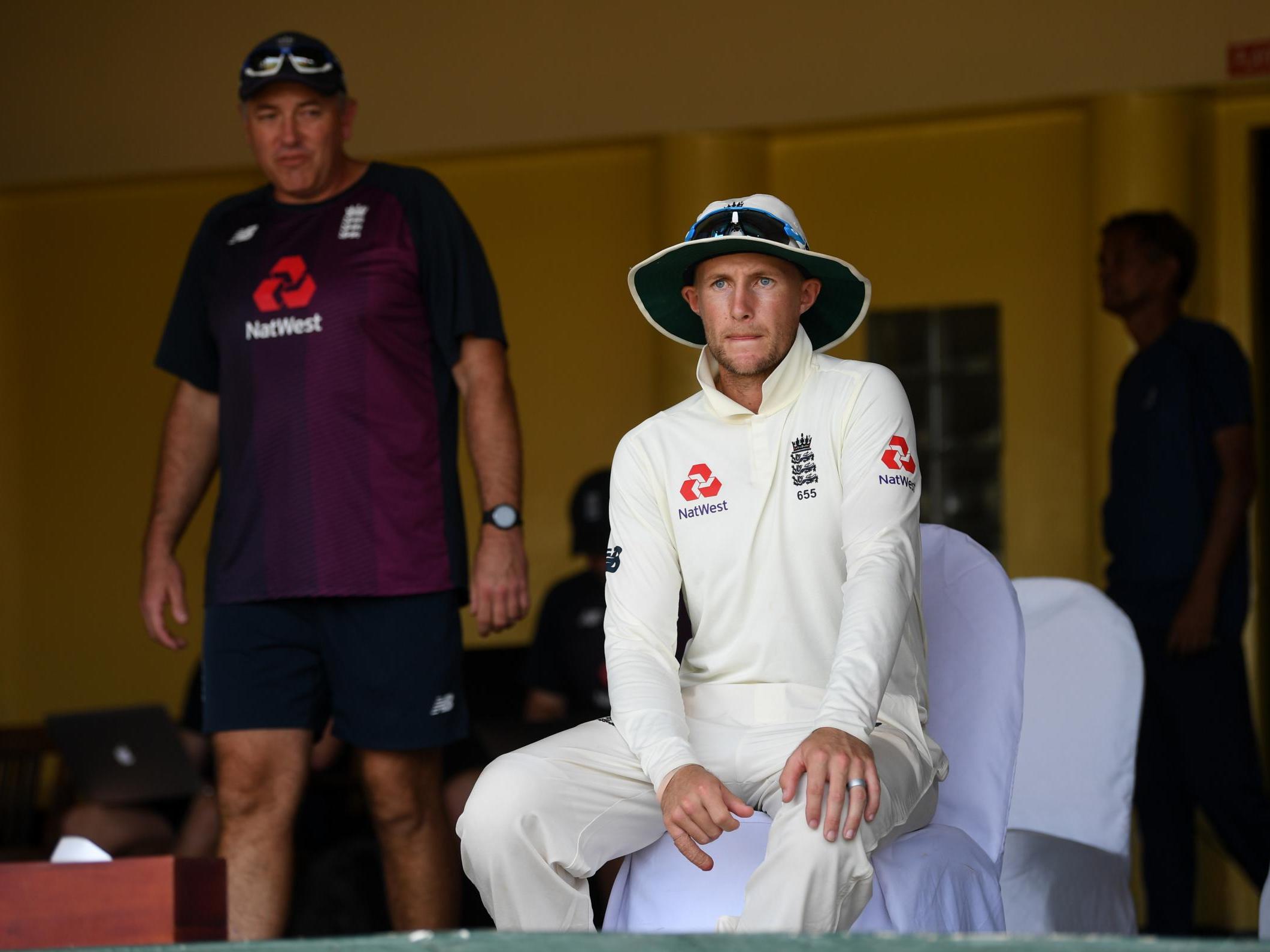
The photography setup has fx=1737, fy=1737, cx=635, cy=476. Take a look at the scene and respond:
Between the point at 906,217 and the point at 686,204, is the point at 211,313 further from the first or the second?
the point at 906,217

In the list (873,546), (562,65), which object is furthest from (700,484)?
(562,65)

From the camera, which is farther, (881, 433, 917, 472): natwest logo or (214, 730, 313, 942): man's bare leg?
(214, 730, 313, 942): man's bare leg

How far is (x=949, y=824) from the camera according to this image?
246 centimetres

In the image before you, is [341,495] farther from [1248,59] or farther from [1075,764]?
[1248,59]

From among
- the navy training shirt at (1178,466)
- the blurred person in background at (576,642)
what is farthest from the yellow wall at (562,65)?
the blurred person in background at (576,642)

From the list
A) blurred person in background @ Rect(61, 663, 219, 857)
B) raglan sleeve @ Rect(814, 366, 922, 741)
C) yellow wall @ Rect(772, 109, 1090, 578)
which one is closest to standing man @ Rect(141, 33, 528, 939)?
raglan sleeve @ Rect(814, 366, 922, 741)

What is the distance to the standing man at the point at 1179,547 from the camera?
4.05m

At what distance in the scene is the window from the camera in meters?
5.57

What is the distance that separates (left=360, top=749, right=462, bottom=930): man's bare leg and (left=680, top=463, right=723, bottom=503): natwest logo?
81 cm

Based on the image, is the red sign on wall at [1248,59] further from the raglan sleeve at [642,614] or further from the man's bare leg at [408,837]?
the man's bare leg at [408,837]

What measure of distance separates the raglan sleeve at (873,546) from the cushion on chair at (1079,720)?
54cm

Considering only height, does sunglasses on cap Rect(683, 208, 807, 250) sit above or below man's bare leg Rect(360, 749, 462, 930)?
above

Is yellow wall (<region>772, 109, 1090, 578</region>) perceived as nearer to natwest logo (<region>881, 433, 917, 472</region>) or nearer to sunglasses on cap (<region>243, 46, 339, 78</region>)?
sunglasses on cap (<region>243, 46, 339, 78</region>)

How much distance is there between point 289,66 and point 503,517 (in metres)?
0.90
